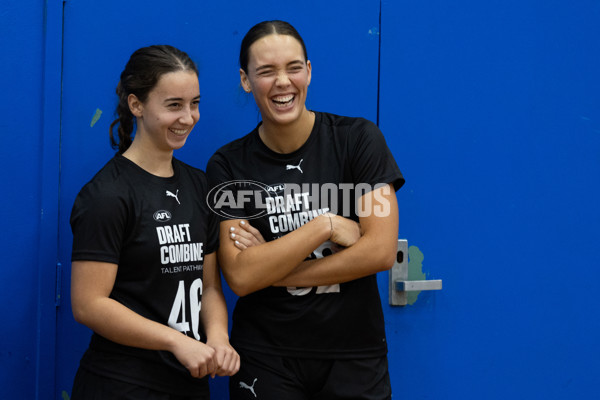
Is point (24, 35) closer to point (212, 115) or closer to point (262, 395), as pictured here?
point (212, 115)

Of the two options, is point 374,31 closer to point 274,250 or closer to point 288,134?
point 288,134

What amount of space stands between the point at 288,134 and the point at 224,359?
0.61m

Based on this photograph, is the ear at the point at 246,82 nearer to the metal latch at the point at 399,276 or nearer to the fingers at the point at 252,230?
the fingers at the point at 252,230

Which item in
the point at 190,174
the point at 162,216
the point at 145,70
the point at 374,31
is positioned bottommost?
the point at 162,216

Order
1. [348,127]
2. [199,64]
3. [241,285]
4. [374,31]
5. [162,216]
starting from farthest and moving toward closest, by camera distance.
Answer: [374,31] → [199,64] → [348,127] → [241,285] → [162,216]

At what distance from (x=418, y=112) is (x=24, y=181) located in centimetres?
128

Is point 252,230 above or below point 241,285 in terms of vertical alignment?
above

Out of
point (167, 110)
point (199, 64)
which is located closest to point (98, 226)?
point (167, 110)

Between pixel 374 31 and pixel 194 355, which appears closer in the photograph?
pixel 194 355

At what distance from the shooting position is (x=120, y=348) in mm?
1386

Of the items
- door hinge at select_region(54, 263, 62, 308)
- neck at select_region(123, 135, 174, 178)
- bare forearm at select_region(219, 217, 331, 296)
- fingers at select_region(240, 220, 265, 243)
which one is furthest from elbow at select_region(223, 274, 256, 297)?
door hinge at select_region(54, 263, 62, 308)

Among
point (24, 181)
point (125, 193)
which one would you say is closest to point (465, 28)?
point (125, 193)

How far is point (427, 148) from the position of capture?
208 cm

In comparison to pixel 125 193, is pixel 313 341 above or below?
below
